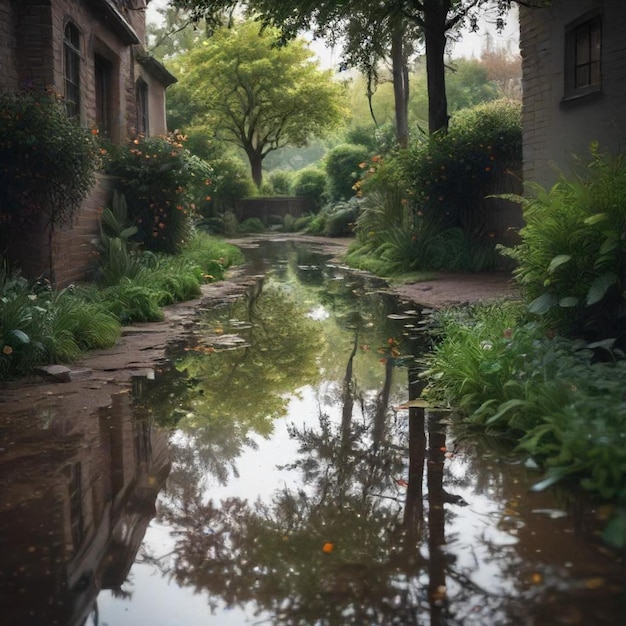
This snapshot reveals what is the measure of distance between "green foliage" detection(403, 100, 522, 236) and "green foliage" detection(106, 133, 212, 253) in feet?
13.6

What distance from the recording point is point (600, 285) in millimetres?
4934

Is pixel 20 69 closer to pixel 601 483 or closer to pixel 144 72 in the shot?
pixel 144 72

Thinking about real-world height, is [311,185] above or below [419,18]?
below

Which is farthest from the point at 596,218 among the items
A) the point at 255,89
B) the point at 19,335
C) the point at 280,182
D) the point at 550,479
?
the point at 280,182

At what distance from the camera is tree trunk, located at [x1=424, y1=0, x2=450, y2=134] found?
1377 cm

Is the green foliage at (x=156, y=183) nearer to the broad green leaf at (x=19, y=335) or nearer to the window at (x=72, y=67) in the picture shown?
the window at (x=72, y=67)

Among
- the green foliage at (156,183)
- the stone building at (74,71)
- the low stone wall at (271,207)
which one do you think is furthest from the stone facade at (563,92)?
the low stone wall at (271,207)

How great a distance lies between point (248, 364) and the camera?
691 centimetres

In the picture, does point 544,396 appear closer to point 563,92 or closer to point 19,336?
point 19,336

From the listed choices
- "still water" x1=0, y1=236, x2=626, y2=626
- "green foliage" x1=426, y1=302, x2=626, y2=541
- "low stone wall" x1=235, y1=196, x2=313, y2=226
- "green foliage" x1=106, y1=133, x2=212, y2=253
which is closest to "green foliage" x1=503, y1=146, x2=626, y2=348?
"green foliage" x1=426, y1=302, x2=626, y2=541

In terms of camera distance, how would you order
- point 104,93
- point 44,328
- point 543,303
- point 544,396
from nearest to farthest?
point 544,396, point 543,303, point 44,328, point 104,93

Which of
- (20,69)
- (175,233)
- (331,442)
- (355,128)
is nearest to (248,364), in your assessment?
(331,442)

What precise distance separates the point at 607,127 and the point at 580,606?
7.57 meters

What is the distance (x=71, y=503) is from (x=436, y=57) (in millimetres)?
12749
